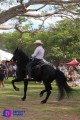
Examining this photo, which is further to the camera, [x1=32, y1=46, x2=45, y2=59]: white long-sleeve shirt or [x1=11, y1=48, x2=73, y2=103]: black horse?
[x1=32, y1=46, x2=45, y2=59]: white long-sleeve shirt

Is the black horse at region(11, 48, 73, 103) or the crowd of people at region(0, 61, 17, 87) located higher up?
the black horse at region(11, 48, 73, 103)

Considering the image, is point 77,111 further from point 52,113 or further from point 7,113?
point 7,113

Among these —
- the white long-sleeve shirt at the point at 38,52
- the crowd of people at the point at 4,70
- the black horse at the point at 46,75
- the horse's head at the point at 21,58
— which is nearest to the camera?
the black horse at the point at 46,75

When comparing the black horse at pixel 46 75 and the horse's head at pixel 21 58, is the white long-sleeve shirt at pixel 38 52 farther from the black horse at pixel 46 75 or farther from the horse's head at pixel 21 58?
the horse's head at pixel 21 58

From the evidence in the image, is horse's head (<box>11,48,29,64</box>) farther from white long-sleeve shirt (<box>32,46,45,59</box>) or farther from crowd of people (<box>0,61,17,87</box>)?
crowd of people (<box>0,61,17,87</box>)

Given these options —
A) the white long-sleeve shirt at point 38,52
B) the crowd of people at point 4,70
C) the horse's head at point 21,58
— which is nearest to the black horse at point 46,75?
the horse's head at point 21,58

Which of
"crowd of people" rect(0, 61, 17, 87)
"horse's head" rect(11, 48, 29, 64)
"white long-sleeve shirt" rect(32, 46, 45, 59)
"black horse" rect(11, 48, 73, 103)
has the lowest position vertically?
"crowd of people" rect(0, 61, 17, 87)

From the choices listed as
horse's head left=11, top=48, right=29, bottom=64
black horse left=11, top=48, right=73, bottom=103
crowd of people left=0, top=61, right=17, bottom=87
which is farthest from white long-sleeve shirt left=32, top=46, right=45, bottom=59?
crowd of people left=0, top=61, right=17, bottom=87

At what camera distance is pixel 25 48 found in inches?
2862

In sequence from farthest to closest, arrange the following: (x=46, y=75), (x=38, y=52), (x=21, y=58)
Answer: (x=21, y=58), (x=38, y=52), (x=46, y=75)

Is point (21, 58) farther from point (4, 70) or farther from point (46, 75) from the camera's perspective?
point (4, 70)

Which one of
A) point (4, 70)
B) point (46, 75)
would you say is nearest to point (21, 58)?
point (46, 75)

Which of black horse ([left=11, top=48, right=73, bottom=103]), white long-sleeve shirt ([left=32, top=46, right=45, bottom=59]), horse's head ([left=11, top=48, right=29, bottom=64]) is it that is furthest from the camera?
horse's head ([left=11, top=48, right=29, bottom=64])

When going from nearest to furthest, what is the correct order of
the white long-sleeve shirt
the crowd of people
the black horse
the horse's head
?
1. the black horse
2. the white long-sleeve shirt
3. the horse's head
4. the crowd of people
